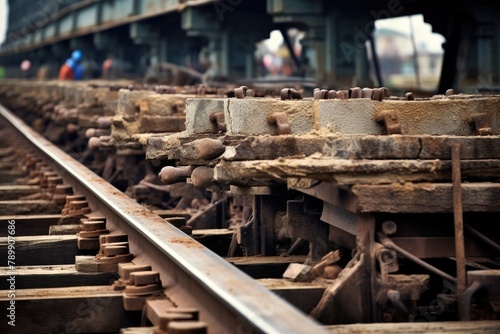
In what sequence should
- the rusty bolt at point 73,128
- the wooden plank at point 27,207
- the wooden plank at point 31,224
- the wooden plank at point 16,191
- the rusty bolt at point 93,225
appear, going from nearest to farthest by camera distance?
the rusty bolt at point 93,225 → the wooden plank at point 31,224 → the wooden plank at point 27,207 → the wooden plank at point 16,191 → the rusty bolt at point 73,128

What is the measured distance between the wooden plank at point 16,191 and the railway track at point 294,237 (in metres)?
2.96

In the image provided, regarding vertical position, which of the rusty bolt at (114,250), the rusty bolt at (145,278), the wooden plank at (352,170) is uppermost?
the wooden plank at (352,170)

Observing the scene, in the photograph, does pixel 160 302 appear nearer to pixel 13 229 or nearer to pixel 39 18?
pixel 13 229


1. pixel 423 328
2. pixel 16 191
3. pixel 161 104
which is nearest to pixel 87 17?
pixel 16 191

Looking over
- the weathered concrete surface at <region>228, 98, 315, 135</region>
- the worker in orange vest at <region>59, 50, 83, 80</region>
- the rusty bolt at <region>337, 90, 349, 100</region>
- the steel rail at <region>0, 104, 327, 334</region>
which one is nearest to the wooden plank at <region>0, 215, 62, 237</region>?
the steel rail at <region>0, 104, 327, 334</region>

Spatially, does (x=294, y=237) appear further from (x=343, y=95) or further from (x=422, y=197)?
(x=422, y=197)

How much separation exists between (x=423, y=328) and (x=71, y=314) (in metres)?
1.63

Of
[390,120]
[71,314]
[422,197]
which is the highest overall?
[390,120]

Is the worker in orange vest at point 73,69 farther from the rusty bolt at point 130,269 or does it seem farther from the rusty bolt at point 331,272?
the rusty bolt at point 331,272

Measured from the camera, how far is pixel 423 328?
4.38m

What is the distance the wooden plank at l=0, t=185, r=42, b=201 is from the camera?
9930 millimetres

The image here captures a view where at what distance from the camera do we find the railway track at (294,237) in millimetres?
4708

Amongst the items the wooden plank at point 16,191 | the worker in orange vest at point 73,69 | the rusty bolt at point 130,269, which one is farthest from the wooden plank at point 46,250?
the worker in orange vest at point 73,69

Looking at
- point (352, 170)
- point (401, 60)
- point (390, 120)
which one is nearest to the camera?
point (352, 170)
